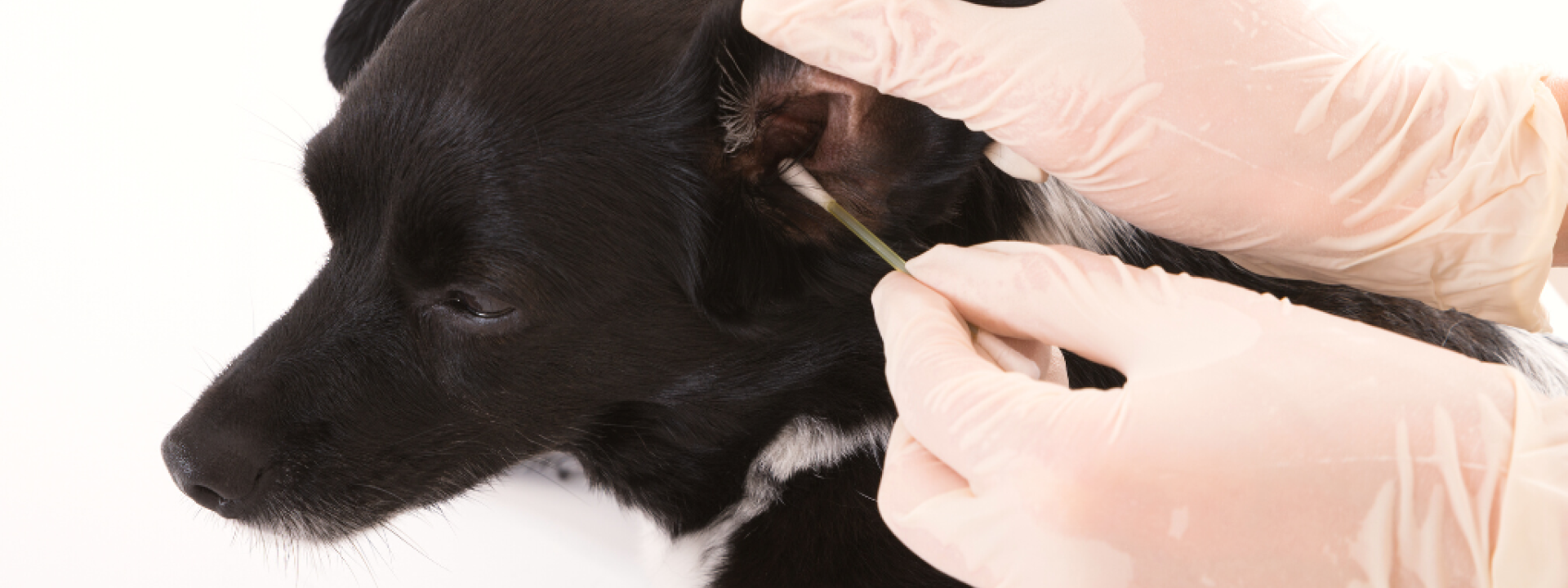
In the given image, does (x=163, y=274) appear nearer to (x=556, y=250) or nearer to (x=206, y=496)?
(x=206, y=496)

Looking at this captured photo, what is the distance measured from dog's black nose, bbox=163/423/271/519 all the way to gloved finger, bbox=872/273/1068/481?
917 millimetres

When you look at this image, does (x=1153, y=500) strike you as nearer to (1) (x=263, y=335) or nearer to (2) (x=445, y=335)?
(2) (x=445, y=335)

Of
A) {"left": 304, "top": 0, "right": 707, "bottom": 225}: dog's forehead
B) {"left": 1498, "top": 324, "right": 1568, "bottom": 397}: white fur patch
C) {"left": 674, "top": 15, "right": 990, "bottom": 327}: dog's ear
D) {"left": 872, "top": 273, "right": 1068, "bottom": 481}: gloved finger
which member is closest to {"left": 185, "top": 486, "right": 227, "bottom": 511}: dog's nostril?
{"left": 304, "top": 0, "right": 707, "bottom": 225}: dog's forehead

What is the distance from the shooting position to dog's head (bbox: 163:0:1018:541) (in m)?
1.37

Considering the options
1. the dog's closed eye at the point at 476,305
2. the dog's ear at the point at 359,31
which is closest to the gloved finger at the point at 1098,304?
the dog's closed eye at the point at 476,305

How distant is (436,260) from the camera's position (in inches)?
56.2

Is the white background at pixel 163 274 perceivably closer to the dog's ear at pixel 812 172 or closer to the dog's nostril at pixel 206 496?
the dog's nostril at pixel 206 496

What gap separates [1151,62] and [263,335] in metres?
1.30

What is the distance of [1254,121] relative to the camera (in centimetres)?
130

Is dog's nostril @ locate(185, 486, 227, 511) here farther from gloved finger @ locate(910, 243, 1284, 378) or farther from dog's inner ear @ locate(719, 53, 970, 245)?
gloved finger @ locate(910, 243, 1284, 378)

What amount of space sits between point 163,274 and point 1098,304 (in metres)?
2.36

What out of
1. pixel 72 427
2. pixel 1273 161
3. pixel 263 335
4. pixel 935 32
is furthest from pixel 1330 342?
pixel 72 427

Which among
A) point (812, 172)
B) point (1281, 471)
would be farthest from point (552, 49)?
point (1281, 471)

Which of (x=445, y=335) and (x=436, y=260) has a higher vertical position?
(x=436, y=260)
